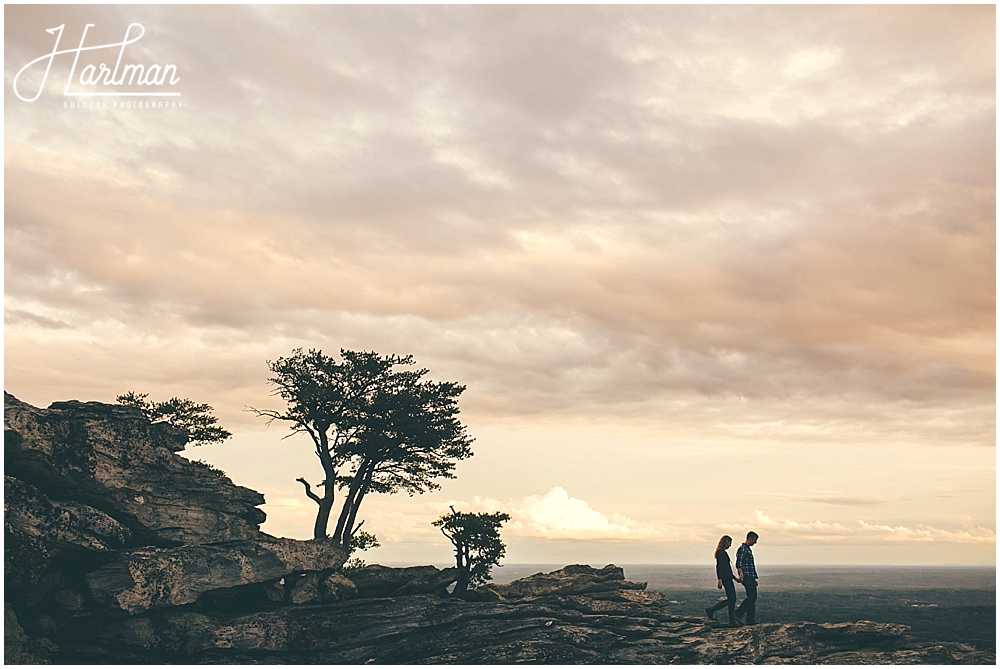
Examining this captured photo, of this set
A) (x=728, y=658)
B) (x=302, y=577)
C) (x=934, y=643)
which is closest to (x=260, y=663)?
(x=302, y=577)

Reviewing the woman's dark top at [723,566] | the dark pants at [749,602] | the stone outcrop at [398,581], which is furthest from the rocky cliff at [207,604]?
the woman's dark top at [723,566]

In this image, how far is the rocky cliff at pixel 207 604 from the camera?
36.1 meters

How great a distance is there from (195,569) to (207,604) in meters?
2.25

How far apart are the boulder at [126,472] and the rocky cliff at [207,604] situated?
0.07 metres

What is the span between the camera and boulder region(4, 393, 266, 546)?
37969 millimetres

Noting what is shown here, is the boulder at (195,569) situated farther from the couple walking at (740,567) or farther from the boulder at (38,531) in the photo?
the couple walking at (740,567)

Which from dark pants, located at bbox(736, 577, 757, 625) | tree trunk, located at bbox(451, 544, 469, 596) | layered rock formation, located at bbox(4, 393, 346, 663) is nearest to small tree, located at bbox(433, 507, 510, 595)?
tree trunk, located at bbox(451, 544, 469, 596)

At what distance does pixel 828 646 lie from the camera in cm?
Answer: 3628

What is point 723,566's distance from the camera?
115ft

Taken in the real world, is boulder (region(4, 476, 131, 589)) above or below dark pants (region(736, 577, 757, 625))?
above

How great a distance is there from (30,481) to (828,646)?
1469 inches

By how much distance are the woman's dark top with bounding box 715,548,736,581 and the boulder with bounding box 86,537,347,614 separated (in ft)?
63.3

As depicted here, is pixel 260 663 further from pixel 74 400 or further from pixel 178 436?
pixel 74 400

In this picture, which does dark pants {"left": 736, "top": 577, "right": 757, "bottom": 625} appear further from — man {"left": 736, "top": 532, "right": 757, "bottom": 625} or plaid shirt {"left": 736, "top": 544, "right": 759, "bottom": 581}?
plaid shirt {"left": 736, "top": 544, "right": 759, "bottom": 581}
